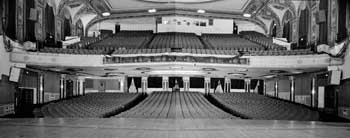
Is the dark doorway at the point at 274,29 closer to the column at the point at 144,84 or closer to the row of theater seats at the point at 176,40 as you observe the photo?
the row of theater seats at the point at 176,40

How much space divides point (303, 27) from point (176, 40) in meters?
3.55

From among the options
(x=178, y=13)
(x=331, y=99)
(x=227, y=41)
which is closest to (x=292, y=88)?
(x=331, y=99)

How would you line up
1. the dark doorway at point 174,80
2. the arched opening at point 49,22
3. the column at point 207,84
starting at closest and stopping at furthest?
the arched opening at point 49,22 → the dark doorway at point 174,80 → the column at point 207,84

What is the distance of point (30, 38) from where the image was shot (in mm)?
9922

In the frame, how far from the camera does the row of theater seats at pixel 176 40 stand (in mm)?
8773

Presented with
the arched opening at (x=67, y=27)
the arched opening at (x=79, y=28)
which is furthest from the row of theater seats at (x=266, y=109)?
the arched opening at (x=67, y=27)

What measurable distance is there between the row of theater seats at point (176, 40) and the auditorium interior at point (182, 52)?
44mm

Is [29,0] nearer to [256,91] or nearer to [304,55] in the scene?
[304,55]

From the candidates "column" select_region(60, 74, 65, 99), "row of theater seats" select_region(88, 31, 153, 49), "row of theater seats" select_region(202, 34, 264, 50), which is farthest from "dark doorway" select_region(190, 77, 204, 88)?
"column" select_region(60, 74, 65, 99)

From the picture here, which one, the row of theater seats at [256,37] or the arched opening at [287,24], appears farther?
the row of theater seats at [256,37]

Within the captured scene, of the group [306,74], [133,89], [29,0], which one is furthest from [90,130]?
[133,89]

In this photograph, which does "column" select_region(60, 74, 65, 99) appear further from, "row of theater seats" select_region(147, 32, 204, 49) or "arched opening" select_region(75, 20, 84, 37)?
"row of theater seats" select_region(147, 32, 204, 49)

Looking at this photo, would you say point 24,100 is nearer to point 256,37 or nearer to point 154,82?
point 154,82

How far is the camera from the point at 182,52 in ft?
32.0
